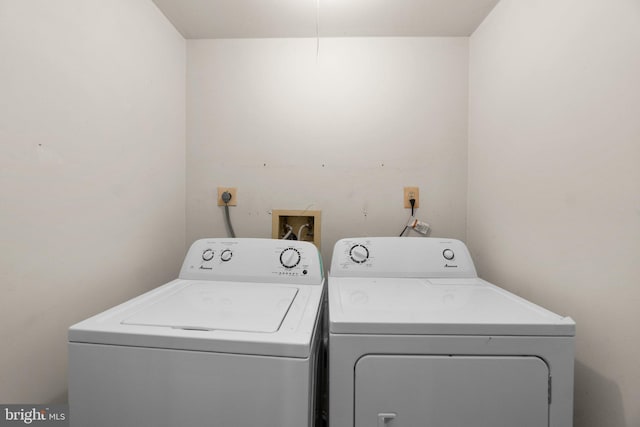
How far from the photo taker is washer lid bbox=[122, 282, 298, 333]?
26.6 inches

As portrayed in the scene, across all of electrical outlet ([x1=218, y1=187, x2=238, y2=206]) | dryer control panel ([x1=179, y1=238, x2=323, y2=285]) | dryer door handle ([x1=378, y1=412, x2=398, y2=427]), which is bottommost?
dryer door handle ([x1=378, y1=412, x2=398, y2=427])

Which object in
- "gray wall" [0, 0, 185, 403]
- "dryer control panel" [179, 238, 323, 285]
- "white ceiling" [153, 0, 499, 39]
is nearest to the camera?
"gray wall" [0, 0, 185, 403]

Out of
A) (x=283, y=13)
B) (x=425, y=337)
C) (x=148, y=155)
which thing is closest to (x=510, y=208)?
(x=425, y=337)

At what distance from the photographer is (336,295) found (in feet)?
2.93

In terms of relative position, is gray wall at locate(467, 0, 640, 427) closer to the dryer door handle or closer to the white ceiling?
the white ceiling

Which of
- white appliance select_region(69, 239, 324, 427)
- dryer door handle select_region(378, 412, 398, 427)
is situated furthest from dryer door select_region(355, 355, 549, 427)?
white appliance select_region(69, 239, 324, 427)

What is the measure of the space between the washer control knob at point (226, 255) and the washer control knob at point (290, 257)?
0.24 m

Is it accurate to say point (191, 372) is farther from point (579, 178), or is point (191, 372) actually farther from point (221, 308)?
point (579, 178)

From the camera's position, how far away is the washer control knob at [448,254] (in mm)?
1175

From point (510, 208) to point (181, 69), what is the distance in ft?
6.08

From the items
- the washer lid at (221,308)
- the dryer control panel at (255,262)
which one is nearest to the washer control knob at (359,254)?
the dryer control panel at (255,262)

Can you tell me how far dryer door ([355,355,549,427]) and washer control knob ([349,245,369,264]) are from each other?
1.79 feet

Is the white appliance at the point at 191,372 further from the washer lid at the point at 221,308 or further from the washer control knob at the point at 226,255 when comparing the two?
the washer control knob at the point at 226,255

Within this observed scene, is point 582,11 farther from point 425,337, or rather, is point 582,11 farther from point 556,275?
point 425,337
